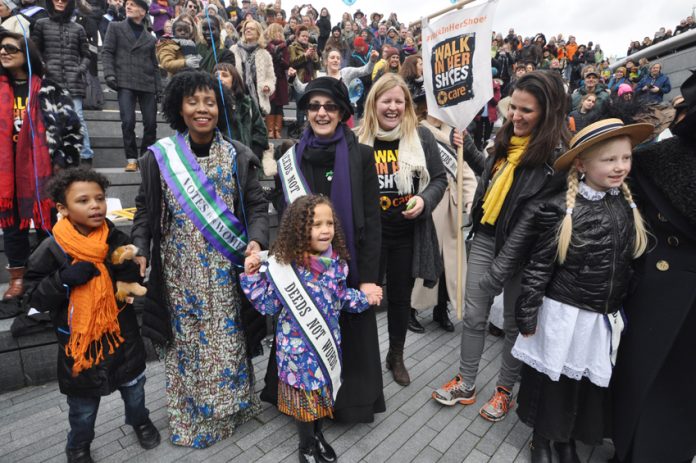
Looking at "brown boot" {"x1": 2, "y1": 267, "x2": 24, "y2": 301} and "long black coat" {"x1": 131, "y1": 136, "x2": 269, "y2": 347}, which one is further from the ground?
"long black coat" {"x1": 131, "y1": 136, "x2": 269, "y2": 347}

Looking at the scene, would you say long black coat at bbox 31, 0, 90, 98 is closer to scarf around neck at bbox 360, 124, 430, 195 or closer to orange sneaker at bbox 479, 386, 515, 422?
scarf around neck at bbox 360, 124, 430, 195

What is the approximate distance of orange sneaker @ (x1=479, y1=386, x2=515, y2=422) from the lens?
9.34 feet

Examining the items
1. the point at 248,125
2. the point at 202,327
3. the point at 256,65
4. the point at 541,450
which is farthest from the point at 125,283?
the point at 256,65

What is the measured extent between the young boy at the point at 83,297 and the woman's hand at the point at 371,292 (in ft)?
4.23

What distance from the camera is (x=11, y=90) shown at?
3107mm

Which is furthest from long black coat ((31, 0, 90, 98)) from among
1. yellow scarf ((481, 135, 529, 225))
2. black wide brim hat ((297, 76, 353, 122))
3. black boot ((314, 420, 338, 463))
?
yellow scarf ((481, 135, 529, 225))

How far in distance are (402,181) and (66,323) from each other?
2177 mm

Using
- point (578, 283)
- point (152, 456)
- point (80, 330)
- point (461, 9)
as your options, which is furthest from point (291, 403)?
point (461, 9)

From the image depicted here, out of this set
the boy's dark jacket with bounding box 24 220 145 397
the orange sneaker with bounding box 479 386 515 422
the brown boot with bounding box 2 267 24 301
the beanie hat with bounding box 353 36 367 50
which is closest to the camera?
the boy's dark jacket with bounding box 24 220 145 397

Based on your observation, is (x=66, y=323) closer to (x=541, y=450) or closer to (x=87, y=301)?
(x=87, y=301)

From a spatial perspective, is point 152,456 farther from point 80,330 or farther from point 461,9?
point 461,9

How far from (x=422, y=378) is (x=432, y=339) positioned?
30.1 inches

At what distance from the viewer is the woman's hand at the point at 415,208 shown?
2.74 metres

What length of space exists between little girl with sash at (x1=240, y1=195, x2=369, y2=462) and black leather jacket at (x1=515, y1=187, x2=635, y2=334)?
956 millimetres
